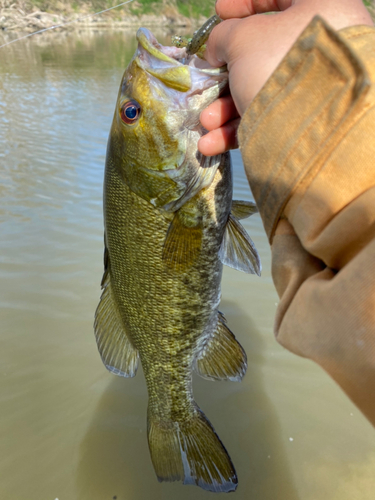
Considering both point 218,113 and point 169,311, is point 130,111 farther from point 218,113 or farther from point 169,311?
point 169,311

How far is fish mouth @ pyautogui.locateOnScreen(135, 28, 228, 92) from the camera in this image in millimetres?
1405

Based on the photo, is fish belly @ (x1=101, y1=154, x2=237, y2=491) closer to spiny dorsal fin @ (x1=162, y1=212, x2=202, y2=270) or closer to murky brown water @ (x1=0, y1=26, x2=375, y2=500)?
spiny dorsal fin @ (x1=162, y1=212, x2=202, y2=270)

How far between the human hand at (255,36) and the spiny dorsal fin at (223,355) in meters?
1.10

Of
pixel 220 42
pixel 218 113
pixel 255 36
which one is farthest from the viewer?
pixel 218 113

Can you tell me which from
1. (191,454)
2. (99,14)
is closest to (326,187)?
(191,454)

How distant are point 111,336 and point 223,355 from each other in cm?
62

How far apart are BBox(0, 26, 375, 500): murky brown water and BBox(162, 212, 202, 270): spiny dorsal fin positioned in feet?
4.83

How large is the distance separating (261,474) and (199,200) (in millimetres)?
1833

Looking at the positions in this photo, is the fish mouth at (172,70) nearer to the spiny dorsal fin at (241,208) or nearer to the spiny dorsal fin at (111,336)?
the spiny dorsal fin at (241,208)

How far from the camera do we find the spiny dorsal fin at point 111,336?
6.29 feet

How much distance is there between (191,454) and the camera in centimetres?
192

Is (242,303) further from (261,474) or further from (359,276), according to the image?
(359,276)

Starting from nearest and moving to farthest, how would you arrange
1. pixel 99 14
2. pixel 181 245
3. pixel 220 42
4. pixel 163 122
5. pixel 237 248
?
pixel 220 42 → pixel 163 122 → pixel 181 245 → pixel 237 248 → pixel 99 14

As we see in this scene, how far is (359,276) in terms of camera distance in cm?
75
